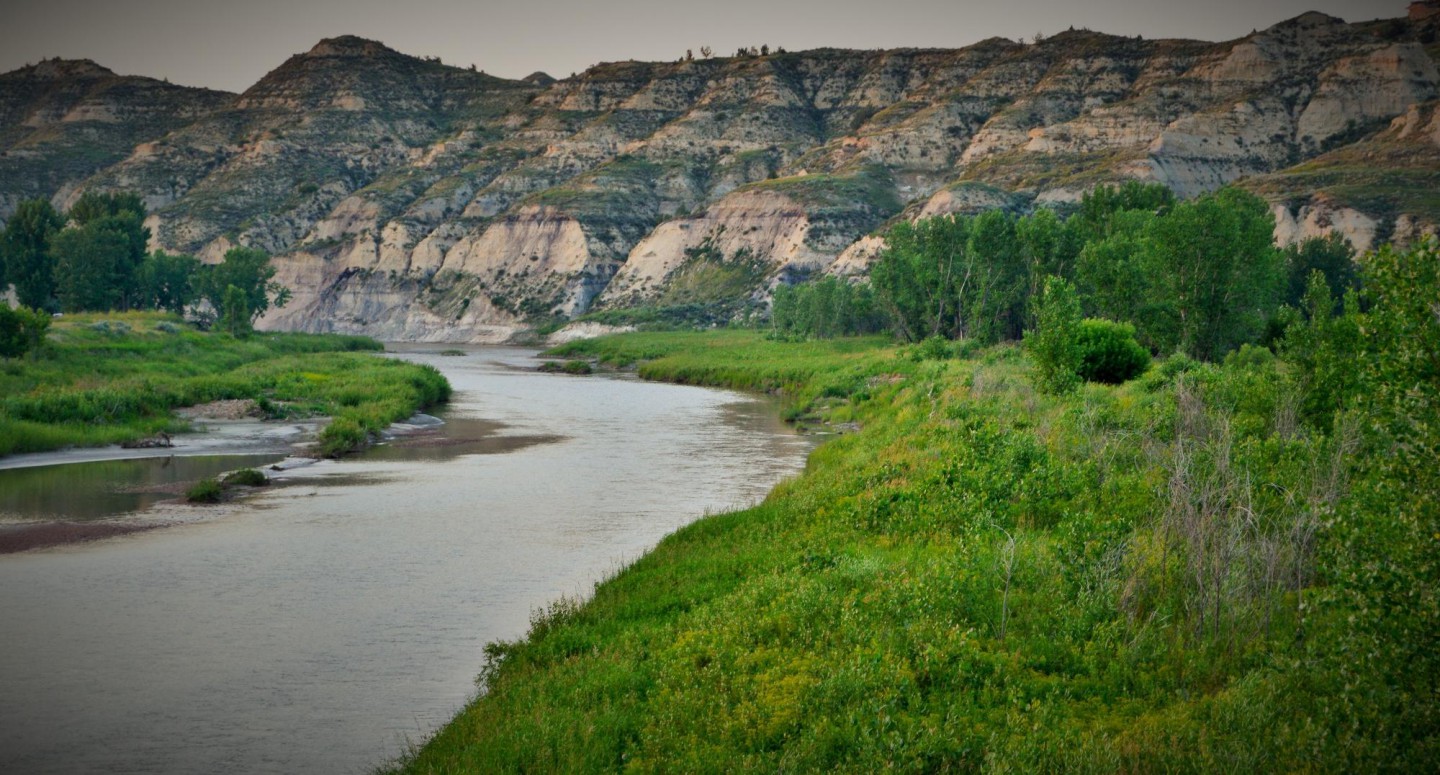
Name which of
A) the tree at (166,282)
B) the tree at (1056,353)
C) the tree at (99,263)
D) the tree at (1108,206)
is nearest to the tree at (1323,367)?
the tree at (1056,353)

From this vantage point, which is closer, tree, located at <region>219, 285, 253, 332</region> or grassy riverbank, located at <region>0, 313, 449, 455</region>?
grassy riverbank, located at <region>0, 313, 449, 455</region>

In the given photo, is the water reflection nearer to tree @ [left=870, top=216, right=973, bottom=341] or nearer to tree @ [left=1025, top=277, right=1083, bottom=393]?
tree @ [left=1025, top=277, right=1083, bottom=393]

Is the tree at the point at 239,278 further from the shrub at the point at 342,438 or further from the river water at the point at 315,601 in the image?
the river water at the point at 315,601

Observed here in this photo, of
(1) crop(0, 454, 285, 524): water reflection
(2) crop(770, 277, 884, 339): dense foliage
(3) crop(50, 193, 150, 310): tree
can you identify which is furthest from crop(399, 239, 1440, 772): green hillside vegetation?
(3) crop(50, 193, 150, 310): tree

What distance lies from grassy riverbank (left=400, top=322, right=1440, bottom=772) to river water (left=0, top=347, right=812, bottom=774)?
1.89 meters

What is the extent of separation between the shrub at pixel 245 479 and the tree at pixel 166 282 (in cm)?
8531

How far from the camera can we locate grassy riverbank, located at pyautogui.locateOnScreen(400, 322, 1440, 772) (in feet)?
29.0

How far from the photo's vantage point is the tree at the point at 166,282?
107688mm

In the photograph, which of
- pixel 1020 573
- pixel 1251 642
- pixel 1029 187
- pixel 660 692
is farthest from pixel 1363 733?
pixel 1029 187

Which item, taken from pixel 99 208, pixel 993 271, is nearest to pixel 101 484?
pixel 993 271

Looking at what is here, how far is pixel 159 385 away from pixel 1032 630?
51792 millimetres

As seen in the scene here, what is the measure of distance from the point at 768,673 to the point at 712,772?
2.16m

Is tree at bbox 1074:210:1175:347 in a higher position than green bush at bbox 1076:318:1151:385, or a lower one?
higher

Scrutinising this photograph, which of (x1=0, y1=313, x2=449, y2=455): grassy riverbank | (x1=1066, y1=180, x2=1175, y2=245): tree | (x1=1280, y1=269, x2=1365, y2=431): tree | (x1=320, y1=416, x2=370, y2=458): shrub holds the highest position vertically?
(x1=1066, y1=180, x2=1175, y2=245): tree
